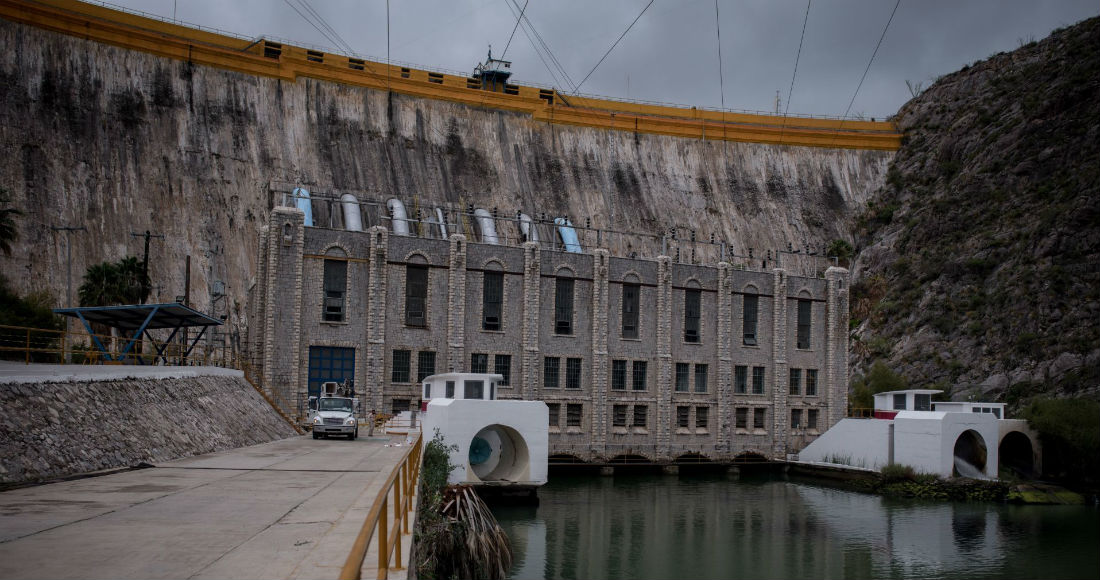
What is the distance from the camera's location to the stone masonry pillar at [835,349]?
193 feet

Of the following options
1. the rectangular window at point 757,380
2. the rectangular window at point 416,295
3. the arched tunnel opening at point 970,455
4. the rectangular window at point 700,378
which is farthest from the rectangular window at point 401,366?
the arched tunnel opening at point 970,455

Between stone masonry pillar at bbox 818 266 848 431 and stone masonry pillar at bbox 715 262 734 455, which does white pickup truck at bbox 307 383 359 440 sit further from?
stone masonry pillar at bbox 818 266 848 431

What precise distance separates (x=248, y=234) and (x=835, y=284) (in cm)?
4291

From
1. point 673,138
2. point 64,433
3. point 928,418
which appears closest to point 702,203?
point 673,138

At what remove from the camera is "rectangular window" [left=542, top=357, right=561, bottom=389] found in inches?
1999

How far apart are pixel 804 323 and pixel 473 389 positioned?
29.5m

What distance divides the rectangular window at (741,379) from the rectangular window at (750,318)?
72.7 inches

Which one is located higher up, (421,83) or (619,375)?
(421,83)

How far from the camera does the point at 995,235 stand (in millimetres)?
77688

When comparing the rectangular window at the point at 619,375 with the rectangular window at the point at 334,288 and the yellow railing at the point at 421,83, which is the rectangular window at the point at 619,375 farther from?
the yellow railing at the point at 421,83

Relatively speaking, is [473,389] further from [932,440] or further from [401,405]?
[932,440]

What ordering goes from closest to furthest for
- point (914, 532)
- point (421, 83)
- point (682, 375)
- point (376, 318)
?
point (914, 532) → point (376, 318) → point (682, 375) → point (421, 83)

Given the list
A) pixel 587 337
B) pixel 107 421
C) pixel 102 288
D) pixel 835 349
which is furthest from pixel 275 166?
pixel 107 421

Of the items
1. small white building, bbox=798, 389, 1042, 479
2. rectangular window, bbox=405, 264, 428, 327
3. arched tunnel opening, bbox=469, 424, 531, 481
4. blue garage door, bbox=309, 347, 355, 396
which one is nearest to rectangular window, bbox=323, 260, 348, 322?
blue garage door, bbox=309, 347, 355, 396
